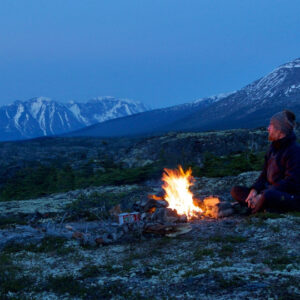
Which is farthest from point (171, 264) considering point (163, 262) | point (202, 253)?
point (202, 253)

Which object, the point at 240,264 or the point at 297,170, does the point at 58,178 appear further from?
the point at 240,264

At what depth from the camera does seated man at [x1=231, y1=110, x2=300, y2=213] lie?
28.9 feet

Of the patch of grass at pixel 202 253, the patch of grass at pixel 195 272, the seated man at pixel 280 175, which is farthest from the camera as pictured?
the seated man at pixel 280 175

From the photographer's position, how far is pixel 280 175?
30.2ft

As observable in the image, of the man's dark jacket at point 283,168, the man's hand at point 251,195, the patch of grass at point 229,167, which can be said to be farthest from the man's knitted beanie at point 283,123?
the patch of grass at point 229,167

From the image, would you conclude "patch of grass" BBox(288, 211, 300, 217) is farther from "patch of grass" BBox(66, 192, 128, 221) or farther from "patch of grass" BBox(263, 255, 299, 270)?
"patch of grass" BBox(66, 192, 128, 221)

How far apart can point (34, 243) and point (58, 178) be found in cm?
1721

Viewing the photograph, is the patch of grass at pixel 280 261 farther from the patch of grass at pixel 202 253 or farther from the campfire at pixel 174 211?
the campfire at pixel 174 211

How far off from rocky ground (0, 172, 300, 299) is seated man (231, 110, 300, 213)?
1.18ft

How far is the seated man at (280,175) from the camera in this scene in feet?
28.9

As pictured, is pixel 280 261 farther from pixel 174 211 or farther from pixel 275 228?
pixel 174 211

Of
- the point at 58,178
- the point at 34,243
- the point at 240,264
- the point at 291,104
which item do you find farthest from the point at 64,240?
the point at 291,104

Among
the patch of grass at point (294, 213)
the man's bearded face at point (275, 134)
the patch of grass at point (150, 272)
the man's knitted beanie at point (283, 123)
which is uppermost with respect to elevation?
the man's knitted beanie at point (283, 123)

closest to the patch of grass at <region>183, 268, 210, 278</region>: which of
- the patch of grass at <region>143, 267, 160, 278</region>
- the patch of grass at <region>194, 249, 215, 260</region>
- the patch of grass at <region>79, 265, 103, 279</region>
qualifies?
the patch of grass at <region>143, 267, 160, 278</region>
